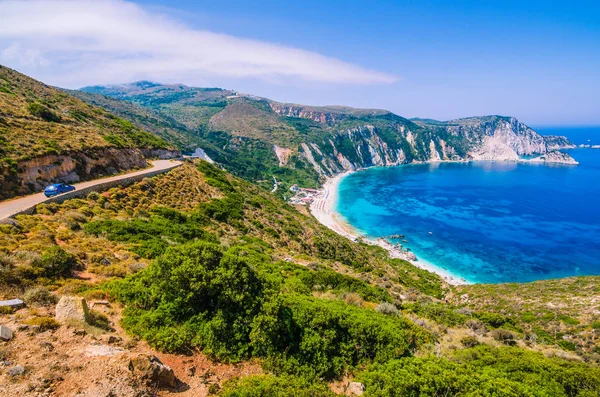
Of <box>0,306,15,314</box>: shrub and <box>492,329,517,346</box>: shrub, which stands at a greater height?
<box>0,306,15,314</box>: shrub

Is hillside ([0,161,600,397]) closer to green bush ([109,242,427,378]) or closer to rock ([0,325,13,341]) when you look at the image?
green bush ([109,242,427,378])

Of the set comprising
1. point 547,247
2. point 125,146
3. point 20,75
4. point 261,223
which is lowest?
point 547,247

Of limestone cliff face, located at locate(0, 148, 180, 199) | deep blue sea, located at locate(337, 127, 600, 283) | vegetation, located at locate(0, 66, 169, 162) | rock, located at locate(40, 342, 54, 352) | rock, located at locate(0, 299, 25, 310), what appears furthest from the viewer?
deep blue sea, located at locate(337, 127, 600, 283)

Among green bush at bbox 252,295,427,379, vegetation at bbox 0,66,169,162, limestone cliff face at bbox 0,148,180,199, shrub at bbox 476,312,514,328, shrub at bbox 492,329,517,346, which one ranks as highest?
vegetation at bbox 0,66,169,162

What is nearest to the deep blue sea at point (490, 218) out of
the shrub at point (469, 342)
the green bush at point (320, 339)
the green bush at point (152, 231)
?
the shrub at point (469, 342)

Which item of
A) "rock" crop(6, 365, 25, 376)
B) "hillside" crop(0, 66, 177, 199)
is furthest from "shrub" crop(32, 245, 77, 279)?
"hillside" crop(0, 66, 177, 199)

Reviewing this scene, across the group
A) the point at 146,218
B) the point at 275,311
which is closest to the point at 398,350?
the point at 275,311

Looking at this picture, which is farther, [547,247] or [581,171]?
[581,171]

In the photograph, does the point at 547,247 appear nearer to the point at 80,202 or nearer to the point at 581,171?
the point at 80,202
